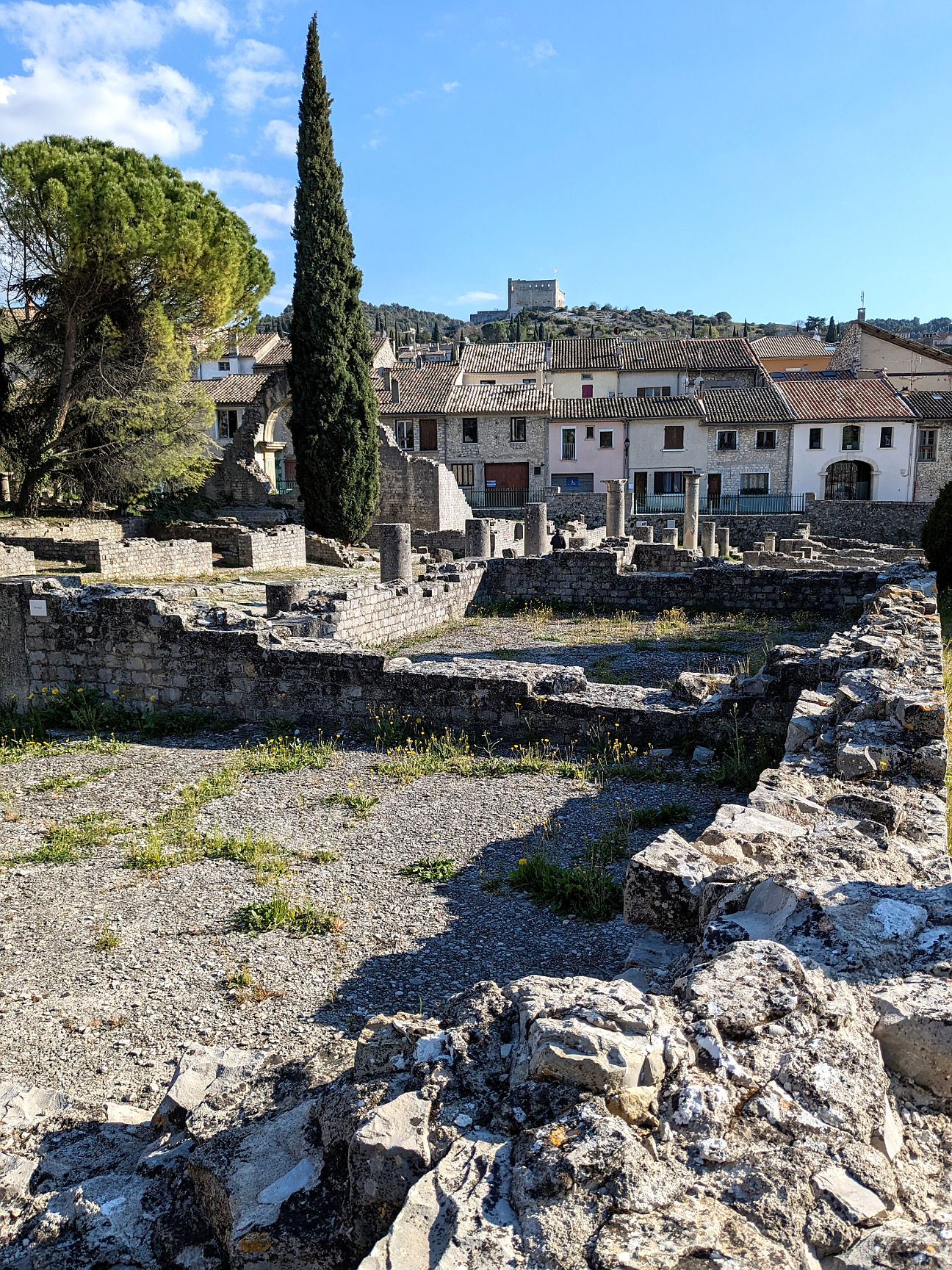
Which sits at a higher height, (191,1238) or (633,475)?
(633,475)

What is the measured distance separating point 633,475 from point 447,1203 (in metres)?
49.1

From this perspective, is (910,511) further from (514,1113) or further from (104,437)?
(514,1113)

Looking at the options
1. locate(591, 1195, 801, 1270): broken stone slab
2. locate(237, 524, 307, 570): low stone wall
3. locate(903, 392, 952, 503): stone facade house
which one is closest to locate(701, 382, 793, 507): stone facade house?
locate(903, 392, 952, 503): stone facade house

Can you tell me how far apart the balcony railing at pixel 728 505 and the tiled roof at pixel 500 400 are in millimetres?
7288

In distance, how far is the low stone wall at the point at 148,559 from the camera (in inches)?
976

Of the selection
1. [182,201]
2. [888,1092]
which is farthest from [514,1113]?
[182,201]

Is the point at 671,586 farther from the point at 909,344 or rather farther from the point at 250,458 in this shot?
the point at 909,344

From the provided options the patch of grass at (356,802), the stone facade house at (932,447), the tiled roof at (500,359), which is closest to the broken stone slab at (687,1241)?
the patch of grass at (356,802)

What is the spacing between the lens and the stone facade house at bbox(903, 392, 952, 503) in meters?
47.4

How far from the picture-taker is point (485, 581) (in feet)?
68.3

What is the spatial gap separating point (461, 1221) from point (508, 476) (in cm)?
4913

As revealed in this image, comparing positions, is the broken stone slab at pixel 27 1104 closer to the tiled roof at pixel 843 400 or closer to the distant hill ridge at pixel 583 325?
the tiled roof at pixel 843 400

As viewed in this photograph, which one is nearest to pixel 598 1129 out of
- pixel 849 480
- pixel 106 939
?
pixel 106 939

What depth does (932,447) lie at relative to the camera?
48.1 metres
